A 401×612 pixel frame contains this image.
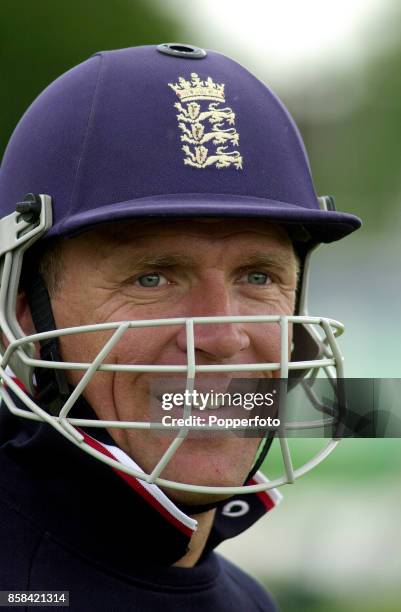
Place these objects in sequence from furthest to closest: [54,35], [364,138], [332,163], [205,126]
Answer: [364,138], [332,163], [54,35], [205,126]

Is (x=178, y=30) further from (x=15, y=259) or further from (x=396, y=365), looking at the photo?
(x=15, y=259)

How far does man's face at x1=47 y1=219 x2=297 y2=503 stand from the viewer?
68.3 inches

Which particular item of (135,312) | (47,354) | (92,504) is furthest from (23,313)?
(92,504)

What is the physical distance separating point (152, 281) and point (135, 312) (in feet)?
0.22

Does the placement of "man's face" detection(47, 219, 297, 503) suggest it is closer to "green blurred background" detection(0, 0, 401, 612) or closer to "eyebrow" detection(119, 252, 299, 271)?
"eyebrow" detection(119, 252, 299, 271)

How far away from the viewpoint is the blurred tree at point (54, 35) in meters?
9.50

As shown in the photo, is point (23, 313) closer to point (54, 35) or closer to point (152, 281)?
point (152, 281)

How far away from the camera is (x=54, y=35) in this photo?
34.8 feet

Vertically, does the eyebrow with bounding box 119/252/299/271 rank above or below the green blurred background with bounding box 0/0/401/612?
above

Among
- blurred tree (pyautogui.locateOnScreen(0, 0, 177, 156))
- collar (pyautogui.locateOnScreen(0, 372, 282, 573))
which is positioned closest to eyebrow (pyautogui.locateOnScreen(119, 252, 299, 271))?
collar (pyautogui.locateOnScreen(0, 372, 282, 573))

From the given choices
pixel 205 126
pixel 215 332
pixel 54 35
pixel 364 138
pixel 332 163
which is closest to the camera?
pixel 215 332

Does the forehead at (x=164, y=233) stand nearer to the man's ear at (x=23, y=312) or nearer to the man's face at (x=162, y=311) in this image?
the man's face at (x=162, y=311)

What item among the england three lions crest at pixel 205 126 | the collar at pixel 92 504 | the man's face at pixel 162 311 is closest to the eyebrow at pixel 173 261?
the man's face at pixel 162 311

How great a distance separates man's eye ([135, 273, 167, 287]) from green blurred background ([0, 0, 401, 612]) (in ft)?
9.75
